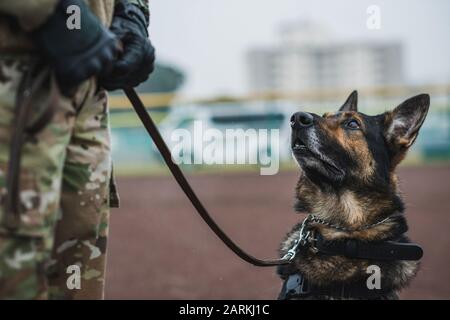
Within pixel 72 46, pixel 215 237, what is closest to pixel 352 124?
pixel 72 46

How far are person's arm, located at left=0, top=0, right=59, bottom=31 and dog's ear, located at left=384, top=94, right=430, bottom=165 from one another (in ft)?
5.48

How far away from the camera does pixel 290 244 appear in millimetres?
2695

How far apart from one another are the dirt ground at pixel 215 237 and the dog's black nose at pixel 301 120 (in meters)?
0.52

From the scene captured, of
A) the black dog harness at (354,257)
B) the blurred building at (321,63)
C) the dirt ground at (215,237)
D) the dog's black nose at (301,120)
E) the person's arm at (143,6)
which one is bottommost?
the dirt ground at (215,237)

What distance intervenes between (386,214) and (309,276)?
43cm

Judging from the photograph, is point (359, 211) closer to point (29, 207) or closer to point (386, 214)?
point (386, 214)

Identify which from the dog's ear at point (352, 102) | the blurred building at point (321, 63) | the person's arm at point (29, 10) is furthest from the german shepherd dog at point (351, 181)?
the blurred building at point (321, 63)

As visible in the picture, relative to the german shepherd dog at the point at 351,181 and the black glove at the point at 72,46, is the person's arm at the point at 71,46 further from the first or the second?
the german shepherd dog at the point at 351,181

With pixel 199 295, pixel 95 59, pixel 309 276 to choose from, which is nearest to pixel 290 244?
pixel 309 276

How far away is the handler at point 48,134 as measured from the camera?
1.51 metres

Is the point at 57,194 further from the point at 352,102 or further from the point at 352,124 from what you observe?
the point at 352,102

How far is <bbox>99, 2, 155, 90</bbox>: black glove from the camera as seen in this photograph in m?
1.80

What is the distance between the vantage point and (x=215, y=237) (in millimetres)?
7383

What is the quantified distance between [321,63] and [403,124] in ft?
272
